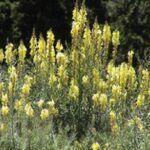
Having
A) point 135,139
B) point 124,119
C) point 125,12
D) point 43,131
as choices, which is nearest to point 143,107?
point 124,119

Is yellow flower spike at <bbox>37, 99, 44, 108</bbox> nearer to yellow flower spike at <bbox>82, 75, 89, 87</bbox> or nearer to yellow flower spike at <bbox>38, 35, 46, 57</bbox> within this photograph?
yellow flower spike at <bbox>82, 75, 89, 87</bbox>

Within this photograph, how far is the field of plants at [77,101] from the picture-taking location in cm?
577

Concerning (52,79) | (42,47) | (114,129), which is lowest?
(114,129)

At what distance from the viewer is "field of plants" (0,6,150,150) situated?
5.77 m

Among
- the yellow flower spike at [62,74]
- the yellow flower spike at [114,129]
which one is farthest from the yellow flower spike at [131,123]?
the yellow flower spike at [62,74]

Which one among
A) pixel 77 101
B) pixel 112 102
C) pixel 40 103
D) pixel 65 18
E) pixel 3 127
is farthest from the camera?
pixel 65 18

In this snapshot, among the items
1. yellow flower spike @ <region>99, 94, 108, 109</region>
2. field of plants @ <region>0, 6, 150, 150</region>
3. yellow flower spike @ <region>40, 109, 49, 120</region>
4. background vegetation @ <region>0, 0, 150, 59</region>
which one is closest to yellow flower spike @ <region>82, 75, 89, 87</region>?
field of plants @ <region>0, 6, 150, 150</region>

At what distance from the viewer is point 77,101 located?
6.65 m

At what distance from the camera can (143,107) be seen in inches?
254

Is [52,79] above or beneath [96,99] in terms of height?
above

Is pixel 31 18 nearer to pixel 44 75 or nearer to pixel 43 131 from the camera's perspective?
pixel 44 75

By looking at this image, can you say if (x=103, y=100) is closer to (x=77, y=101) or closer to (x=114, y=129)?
(x=77, y=101)

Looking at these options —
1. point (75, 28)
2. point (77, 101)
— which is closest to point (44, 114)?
point (77, 101)

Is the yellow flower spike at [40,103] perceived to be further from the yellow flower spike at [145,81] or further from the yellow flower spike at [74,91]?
the yellow flower spike at [145,81]
